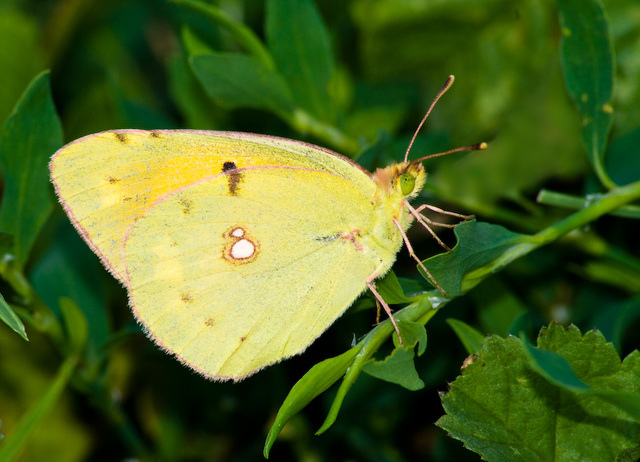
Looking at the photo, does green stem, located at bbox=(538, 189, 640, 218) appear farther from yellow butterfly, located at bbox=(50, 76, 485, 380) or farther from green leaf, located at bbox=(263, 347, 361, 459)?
green leaf, located at bbox=(263, 347, 361, 459)

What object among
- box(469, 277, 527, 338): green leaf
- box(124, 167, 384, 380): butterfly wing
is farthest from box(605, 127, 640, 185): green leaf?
box(124, 167, 384, 380): butterfly wing

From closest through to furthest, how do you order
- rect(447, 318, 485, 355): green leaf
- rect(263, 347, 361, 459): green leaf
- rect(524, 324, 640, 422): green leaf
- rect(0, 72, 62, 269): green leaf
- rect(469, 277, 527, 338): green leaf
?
rect(524, 324, 640, 422): green leaf → rect(263, 347, 361, 459): green leaf → rect(447, 318, 485, 355): green leaf → rect(0, 72, 62, 269): green leaf → rect(469, 277, 527, 338): green leaf

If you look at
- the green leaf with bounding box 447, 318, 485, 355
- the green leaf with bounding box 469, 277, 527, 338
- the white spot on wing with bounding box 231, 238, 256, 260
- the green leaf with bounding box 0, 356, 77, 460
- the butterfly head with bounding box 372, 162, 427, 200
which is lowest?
the green leaf with bounding box 469, 277, 527, 338

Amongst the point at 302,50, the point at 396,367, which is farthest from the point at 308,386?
the point at 302,50

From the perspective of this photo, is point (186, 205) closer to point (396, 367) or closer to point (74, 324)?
point (74, 324)

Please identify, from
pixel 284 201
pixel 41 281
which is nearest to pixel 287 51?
pixel 284 201

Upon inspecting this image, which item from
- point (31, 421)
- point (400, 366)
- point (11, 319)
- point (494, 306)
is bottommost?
point (494, 306)
